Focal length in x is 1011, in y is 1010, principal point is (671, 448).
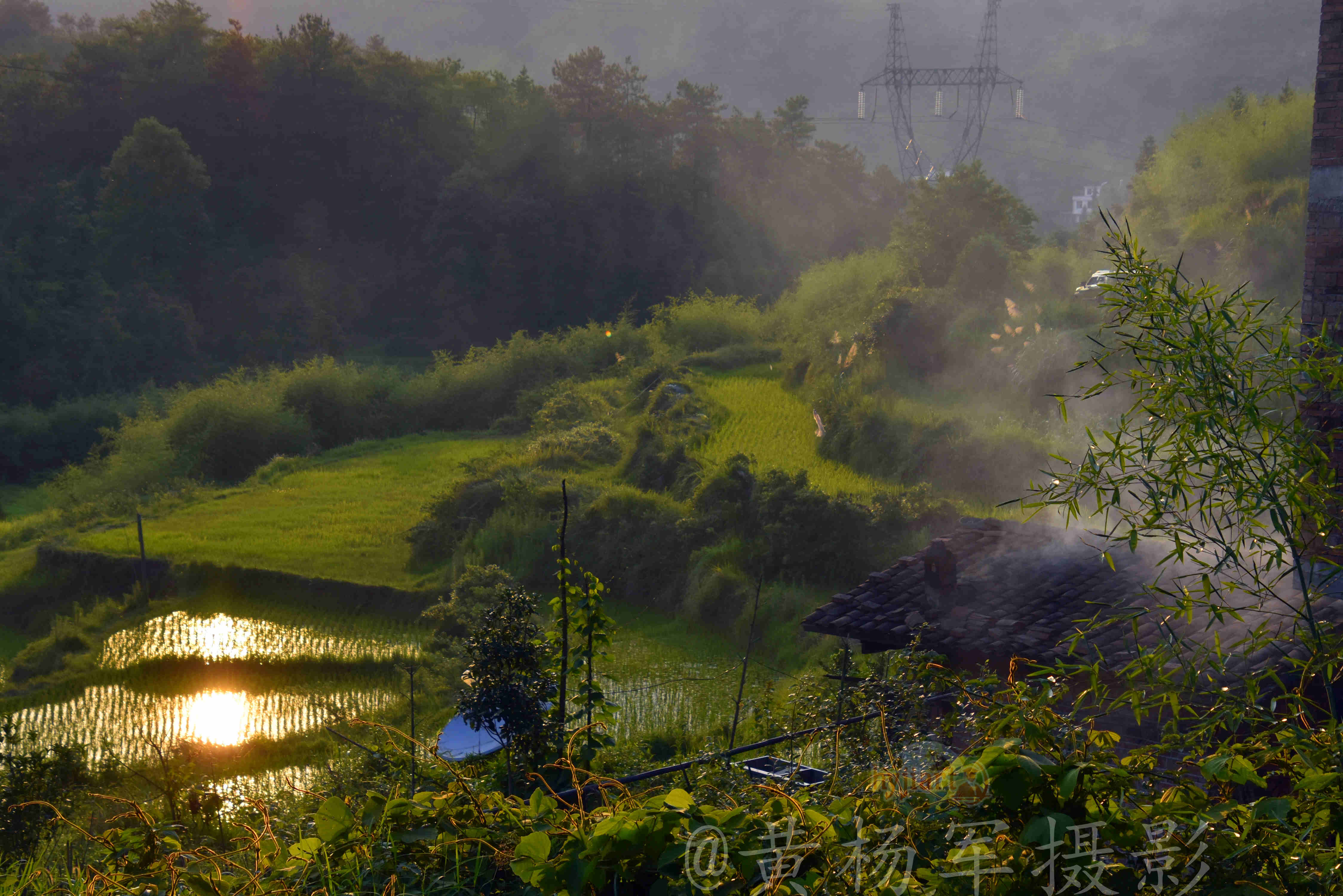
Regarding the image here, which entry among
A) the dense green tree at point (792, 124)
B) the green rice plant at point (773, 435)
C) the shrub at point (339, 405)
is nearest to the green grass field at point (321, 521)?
the shrub at point (339, 405)

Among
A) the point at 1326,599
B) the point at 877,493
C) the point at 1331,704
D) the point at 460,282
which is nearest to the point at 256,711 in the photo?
the point at 877,493

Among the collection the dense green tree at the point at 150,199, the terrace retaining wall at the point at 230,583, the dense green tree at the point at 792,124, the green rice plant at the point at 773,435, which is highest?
the dense green tree at the point at 792,124

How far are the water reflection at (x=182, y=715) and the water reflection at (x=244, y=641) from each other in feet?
3.10

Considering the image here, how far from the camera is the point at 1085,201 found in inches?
3649

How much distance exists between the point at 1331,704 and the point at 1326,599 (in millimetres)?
4908

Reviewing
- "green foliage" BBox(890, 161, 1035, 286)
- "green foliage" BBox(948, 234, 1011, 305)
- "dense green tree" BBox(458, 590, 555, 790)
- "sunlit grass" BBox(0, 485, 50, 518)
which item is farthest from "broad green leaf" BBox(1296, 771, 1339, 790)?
"sunlit grass" BBox(0, 485, 50, 518)

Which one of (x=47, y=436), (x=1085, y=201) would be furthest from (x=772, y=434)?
(x=1085, y=201)

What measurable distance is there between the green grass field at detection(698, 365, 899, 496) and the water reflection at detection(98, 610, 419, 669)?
23.5ft

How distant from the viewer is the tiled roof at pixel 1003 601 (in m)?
6.59

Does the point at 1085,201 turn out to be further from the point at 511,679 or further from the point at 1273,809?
the point at 1273,809

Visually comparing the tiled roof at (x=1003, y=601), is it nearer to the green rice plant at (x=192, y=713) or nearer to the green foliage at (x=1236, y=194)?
the green rice plant at (x=192, y=713)

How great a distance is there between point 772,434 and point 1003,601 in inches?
586

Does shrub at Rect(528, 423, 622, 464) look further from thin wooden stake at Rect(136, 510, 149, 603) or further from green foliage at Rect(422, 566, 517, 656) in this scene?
thin wooden stake at Rect(136, 510, 149, 603)

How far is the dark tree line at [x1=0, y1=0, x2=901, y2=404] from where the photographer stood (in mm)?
46000
